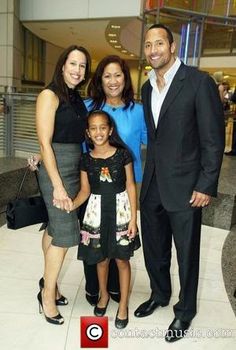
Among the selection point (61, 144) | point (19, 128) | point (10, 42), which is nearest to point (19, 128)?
point (19, 128)

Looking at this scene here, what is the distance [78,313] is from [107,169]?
3.30 feet

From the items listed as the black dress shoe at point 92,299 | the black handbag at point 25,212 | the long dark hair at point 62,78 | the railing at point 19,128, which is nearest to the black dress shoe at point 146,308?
the black dress shoe at point 92,299

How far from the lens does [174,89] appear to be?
6.06ft

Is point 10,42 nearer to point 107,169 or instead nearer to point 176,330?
point 107,169

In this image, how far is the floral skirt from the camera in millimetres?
2027

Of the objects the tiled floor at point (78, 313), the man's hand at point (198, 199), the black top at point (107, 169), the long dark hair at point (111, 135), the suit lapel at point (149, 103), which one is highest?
Result: the suit lapel at point (149, 103)

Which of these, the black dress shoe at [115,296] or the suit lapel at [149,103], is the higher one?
the suit lapel at [149,103]

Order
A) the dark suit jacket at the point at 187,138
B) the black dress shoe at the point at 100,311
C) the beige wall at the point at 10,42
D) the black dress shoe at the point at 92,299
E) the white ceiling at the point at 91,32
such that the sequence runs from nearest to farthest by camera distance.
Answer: the dark suit jacket at the point at 187,138 < the black dress shoe at the point at 100,311 < the black dress shoe at the point at 92,299 < the white ceiling at the point at 91,32 < the beige wall at the point at 10,42

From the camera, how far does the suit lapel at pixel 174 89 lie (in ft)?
6.05

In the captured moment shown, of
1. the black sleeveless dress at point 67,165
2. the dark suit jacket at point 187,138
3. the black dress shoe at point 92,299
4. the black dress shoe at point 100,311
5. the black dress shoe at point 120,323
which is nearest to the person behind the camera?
the dark suit jacket at point 187,138

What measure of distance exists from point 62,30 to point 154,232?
1332cm

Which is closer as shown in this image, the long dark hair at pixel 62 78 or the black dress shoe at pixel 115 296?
the long dark hair at pixel 62 78

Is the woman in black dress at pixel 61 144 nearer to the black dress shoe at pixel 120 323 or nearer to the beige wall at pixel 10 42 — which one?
the black dress shoe at pixel 120 323

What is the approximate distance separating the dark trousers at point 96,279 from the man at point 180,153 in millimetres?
360
